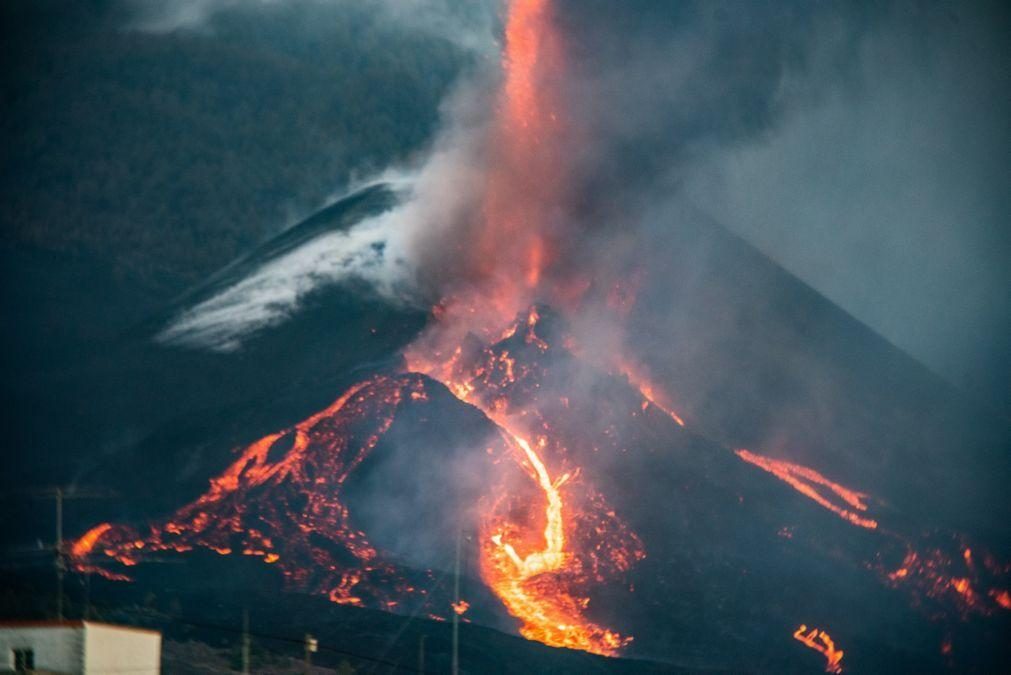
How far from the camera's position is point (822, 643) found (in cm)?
5512

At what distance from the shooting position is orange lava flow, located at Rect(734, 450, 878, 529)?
62.3 m

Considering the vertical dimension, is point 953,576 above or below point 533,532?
below

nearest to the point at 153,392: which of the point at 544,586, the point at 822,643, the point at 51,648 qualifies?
the point at 544,586

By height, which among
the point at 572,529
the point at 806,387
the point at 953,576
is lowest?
the point at 953,576

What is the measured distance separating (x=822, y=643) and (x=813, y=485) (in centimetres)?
997

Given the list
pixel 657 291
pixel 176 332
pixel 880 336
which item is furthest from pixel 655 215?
pixel 176 332

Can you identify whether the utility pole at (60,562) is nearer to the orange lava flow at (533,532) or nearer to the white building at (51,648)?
the orange lava flow at (533,532)

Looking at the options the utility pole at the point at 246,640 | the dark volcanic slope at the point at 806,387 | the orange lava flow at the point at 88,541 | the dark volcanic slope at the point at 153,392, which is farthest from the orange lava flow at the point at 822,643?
the orange lava flow at the point at 88,541

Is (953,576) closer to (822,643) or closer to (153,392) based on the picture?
(822,643)

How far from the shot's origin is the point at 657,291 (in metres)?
69.0

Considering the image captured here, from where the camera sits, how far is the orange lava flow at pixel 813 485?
62.3 m

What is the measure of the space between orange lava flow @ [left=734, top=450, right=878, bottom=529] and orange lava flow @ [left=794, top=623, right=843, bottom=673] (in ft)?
25.1

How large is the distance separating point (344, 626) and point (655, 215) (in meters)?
28.6

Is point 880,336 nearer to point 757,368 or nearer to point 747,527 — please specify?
point 757,368
